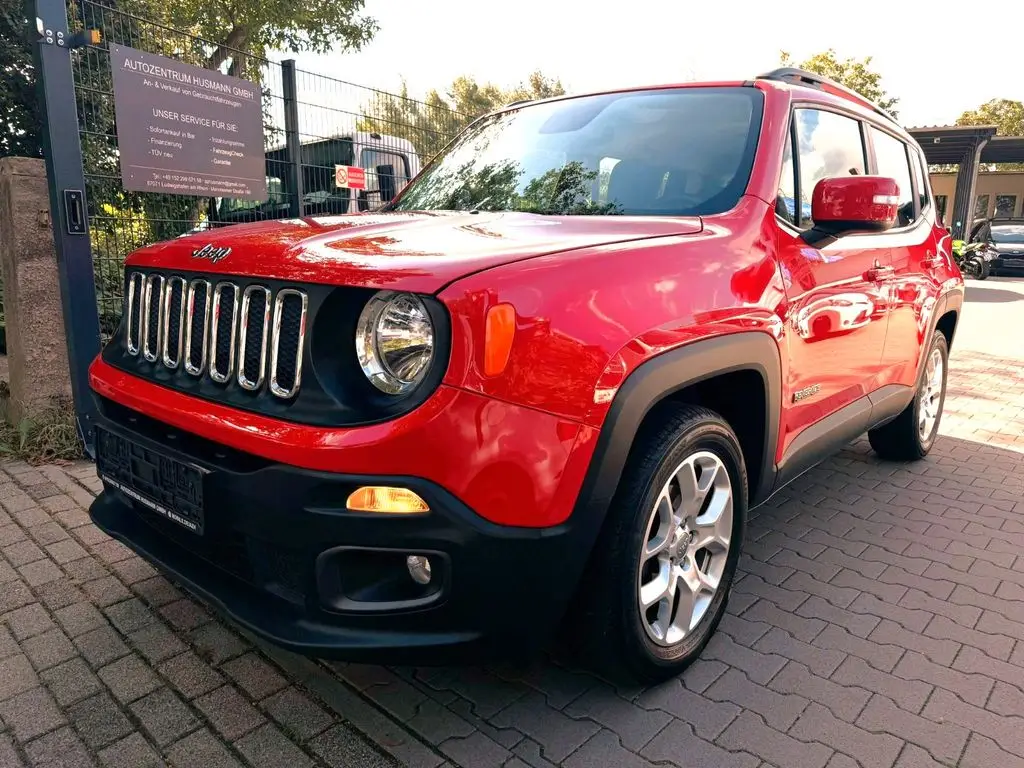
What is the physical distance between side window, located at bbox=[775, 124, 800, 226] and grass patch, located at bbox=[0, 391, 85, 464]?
3830 mm

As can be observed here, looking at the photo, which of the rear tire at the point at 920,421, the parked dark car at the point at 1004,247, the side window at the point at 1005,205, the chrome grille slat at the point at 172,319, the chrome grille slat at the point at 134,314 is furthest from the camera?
the side window at the point at 1005,205

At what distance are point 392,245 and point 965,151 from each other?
25.2m

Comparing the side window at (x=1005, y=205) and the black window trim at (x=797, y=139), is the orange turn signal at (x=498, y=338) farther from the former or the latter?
the side window at (x=1005, y=205)

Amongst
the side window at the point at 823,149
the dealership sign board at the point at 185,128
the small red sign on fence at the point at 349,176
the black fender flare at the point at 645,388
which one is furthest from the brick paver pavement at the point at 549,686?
the small red sign on fence at the point at 349,176

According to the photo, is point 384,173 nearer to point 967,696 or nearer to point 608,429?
point 608,429

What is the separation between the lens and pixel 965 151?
22281 mm

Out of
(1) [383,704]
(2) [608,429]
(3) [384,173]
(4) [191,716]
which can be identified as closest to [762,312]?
(2) [608,429]

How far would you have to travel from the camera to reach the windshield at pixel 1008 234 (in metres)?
20.8

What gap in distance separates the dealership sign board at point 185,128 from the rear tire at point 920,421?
13.6ft

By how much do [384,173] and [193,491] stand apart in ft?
16.3

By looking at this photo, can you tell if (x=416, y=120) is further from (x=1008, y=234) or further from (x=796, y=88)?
(x=1008, y=234)

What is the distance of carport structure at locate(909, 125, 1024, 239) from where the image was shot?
19.0m

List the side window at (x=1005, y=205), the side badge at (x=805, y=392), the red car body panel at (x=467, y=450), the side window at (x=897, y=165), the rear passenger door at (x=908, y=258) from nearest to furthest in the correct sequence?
1. the red car body panel at (x=467, y=450)
2. the side badge at (x=805, y=392)
3. the rear passenger door at (x=908, y=258)
4. the side window at (x=897, y=165)
5. the side window at (x=1005, y=205)

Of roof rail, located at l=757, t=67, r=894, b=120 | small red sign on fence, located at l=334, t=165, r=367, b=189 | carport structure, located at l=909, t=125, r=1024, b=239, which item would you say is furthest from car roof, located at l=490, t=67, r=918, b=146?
carport structure, located at l=909, t=125, r=1024, b=239
